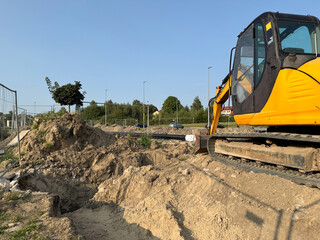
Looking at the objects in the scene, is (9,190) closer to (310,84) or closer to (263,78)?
(263,78)

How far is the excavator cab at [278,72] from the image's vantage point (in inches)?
132

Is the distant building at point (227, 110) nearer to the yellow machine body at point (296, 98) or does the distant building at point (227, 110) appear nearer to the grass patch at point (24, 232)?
the yellow machine body at point (296, 98)

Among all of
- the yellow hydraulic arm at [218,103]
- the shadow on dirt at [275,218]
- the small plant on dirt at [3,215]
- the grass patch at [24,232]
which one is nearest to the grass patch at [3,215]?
the small plant on dirt at [3,215]

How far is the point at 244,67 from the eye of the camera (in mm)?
4855

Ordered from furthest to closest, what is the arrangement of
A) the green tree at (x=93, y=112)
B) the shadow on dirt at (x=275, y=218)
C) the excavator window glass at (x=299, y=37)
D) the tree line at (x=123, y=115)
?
the green tree at (x=93, y=112) < the tree line at (x=123, y=115) < the excavator window glass at (x=299, y=37) < the shadow on dirt at (x=275, y=218)

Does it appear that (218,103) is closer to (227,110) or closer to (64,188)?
(227,110)

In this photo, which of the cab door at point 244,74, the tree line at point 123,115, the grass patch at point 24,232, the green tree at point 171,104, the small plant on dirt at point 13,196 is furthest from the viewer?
the green tree at point 171,104

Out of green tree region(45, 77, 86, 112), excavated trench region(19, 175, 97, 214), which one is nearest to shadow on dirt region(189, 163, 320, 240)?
excavated trench region(19, 175, 97, 214)

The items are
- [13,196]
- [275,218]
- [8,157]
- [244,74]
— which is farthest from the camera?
[8,157]

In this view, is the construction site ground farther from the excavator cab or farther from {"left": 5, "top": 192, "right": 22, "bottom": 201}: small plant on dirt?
the excavator cab

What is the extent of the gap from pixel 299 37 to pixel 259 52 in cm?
66

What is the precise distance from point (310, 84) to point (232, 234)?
90.7 inches

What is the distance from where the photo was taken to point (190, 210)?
12.2 ft

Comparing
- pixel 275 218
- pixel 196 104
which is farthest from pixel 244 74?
pixel 196 104
